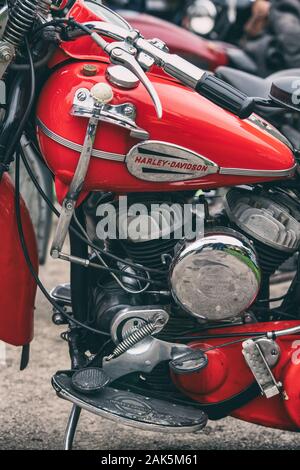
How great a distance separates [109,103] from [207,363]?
78 cm

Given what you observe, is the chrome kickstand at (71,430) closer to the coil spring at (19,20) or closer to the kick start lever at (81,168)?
the kick start lever at (81,168)

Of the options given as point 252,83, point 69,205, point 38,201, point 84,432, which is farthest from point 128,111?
point 38,201

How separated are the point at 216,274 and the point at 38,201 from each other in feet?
5.85

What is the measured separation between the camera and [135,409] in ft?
7.86

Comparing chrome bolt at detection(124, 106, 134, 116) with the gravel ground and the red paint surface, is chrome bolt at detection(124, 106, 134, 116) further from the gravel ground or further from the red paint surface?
the gravel ground

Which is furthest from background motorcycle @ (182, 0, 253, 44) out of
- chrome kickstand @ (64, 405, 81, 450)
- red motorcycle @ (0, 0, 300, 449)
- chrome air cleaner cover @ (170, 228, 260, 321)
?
chrome kickstand @ (64, 405, 81, 450)

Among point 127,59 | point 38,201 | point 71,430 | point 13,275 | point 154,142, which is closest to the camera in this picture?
point 127,59

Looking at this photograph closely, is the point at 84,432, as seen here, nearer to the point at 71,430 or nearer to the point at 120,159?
the point at 71,430

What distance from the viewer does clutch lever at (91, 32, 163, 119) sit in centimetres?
213

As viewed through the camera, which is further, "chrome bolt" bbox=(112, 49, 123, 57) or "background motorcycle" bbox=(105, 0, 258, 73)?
"background motorcycle" bbox=(105, 0, 258, 73)

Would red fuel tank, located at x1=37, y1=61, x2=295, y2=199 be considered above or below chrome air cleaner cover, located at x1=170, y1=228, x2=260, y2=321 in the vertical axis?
above

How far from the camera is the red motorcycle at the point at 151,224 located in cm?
226

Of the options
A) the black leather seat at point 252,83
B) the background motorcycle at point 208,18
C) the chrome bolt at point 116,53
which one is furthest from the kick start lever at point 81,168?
the background motorcycle at point 208,18

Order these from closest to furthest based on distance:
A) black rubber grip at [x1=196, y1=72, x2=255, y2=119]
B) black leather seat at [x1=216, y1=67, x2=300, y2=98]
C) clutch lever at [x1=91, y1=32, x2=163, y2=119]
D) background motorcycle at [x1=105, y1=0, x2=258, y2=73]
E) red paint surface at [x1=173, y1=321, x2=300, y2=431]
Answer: clutch lever at [x1=91, y1=32, x2=163, y2=119]
black rubber grip at [x1=196, y1=72, x2=255, y2=119]
red paint surface at [x1=173, y1=321, x2=300, y2=431]
black leather seat at [x1=216, y1=67, x2=300, y2=98]
background motorcycle at [x1=105, y1=0, x2=258, y2=73]
